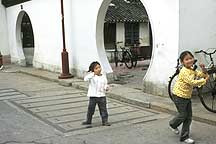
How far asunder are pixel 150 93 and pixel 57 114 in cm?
265

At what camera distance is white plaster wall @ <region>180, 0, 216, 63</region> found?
830 cm

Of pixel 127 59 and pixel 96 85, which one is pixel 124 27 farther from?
pixel 96 85

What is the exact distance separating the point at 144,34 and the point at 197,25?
16.3 m

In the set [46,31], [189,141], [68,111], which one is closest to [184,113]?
[189,141]

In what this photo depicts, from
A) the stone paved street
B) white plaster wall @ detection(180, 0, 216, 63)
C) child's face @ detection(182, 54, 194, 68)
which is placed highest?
white plaster wall @ detection(180, 0, 216, 63)

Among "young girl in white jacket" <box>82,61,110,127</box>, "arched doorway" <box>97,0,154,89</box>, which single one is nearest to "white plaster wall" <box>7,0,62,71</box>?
"arched doorway" <box>97,0,154,89</box>

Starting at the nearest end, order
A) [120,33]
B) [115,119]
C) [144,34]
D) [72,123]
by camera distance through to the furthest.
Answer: [72,123] < [115,119] < [120,33] < [144,34]

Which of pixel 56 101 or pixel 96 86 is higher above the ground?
pixel 96 86

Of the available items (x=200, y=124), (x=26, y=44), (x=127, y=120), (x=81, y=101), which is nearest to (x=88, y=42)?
(x=81, y=101)

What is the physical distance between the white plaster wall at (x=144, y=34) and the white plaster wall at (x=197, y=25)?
51.4 ft

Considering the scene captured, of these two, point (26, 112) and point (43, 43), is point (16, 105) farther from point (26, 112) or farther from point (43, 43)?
point (43, 43)

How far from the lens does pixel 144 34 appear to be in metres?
24.8

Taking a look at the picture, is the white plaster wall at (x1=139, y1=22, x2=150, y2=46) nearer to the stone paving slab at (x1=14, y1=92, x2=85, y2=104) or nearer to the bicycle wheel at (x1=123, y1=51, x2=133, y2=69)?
the bicycle wheel at (x1=123, y1=51, x2=133, y2=69)

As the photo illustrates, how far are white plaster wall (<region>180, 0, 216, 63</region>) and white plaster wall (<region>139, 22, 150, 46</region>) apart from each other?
51.4ft
